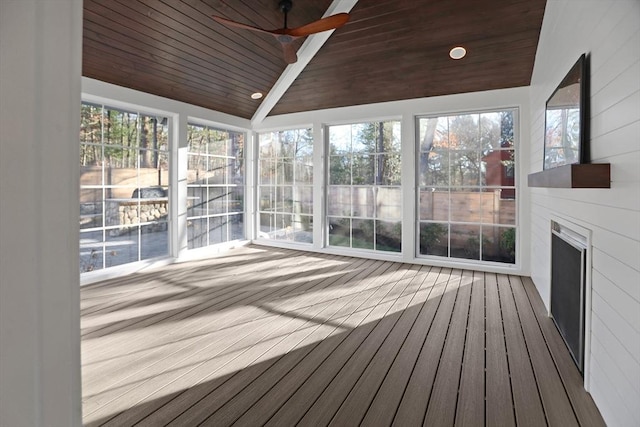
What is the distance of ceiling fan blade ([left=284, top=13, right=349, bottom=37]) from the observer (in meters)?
2.85

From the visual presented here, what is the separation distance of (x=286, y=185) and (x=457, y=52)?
339 centimetres

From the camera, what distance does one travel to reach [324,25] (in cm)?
296

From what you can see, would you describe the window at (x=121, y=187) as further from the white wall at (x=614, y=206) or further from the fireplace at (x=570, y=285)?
the fireplace at (x=570, y=285)

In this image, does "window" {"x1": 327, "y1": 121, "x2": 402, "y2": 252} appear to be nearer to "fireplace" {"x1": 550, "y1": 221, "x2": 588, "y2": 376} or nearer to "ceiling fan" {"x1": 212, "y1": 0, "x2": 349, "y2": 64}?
"ceiling fan" {"x1": 212, "y1": 0, "x2": 349, "y2": 64}

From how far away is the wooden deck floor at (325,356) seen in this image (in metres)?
1.74

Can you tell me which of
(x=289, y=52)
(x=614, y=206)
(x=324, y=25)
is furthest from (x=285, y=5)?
(x=614, y=206)

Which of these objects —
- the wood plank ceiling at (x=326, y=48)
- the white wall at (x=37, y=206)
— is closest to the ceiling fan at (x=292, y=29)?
the wood plank ceiling at (x=326, y=48)

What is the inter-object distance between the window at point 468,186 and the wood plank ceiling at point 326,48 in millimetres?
515

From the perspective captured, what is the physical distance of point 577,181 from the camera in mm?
1695

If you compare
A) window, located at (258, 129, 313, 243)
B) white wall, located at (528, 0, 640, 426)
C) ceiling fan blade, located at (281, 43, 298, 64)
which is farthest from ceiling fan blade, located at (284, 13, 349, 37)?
window, located at (258, 129, 313, 243)

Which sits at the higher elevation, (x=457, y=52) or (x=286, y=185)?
(x=457, y=52)

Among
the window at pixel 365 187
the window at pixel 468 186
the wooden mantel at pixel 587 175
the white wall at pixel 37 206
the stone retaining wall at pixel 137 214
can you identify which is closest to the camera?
the white wall at pixel 37 206

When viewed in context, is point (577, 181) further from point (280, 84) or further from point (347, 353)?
point (280, 84)

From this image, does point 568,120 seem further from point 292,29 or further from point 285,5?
point 285,5
